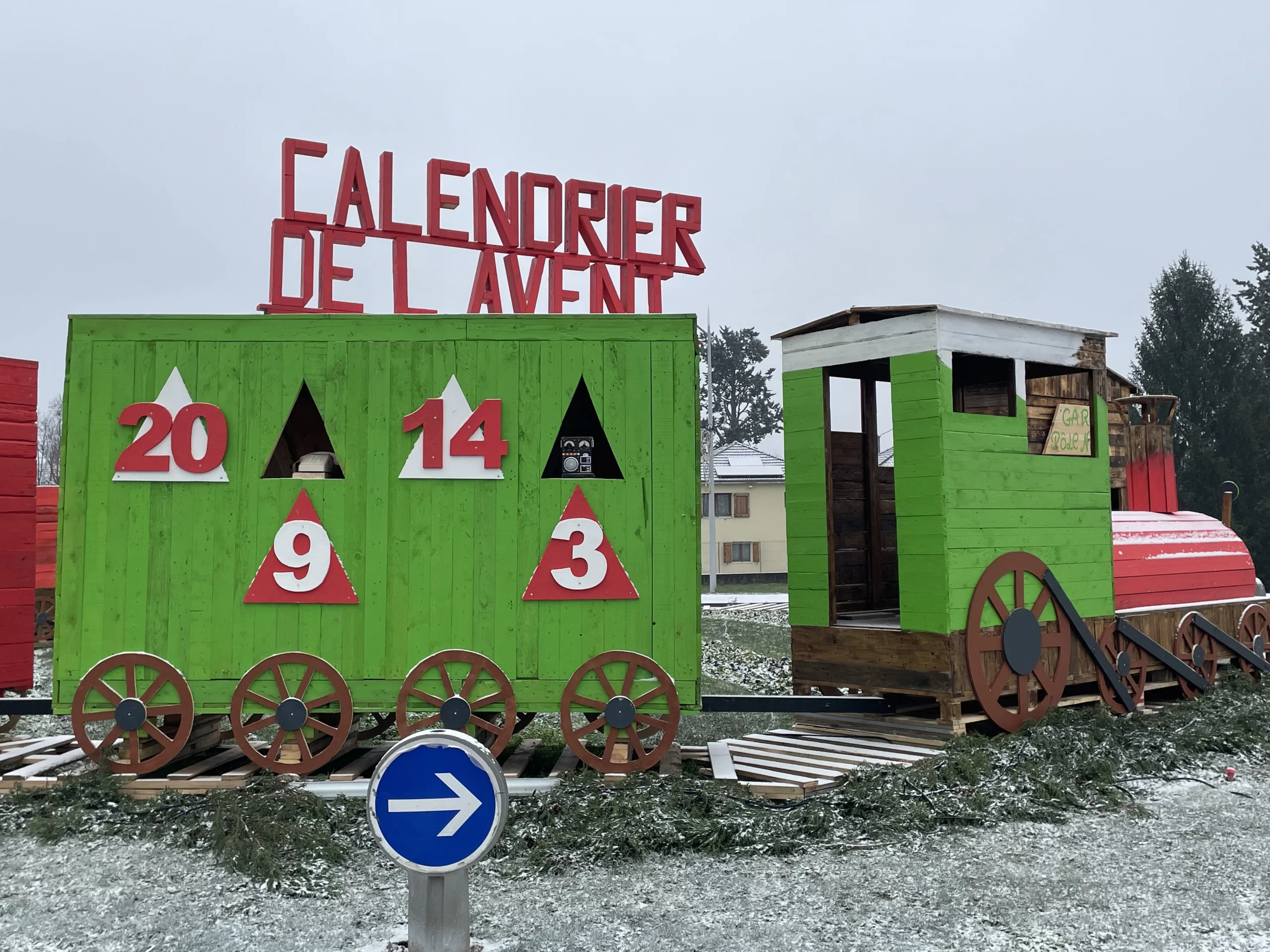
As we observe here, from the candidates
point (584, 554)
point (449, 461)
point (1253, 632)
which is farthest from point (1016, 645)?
point (1253, 632)

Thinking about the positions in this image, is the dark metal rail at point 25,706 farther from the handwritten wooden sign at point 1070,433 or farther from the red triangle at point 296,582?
the handwritten wooden sign at point 1070,433

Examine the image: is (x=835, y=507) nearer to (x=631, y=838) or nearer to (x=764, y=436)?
(x=631, y=838)

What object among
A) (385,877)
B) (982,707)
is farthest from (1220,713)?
A: (385,877)

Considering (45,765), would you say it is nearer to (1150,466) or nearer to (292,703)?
(292,703)

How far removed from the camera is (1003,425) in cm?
804

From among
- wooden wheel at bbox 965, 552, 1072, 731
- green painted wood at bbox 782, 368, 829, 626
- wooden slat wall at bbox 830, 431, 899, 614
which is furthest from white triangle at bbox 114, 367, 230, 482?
wooden wheel at bbox 965, 552, 1072, 731

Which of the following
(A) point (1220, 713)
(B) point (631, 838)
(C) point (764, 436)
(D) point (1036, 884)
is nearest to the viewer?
(D) point (1036, 884)

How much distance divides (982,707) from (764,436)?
5219 centimetres

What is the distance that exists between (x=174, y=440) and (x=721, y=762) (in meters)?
4.46

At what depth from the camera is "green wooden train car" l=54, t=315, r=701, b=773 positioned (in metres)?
6.56

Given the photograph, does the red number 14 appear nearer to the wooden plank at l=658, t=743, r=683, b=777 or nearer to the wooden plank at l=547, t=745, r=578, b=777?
the wooden plank at l=547, t=745, r=578, b=777

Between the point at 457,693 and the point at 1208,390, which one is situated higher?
the point at 1208,390

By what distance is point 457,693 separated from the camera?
21.4 feet

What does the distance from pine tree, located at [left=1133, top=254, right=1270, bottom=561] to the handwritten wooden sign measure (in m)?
22.9
